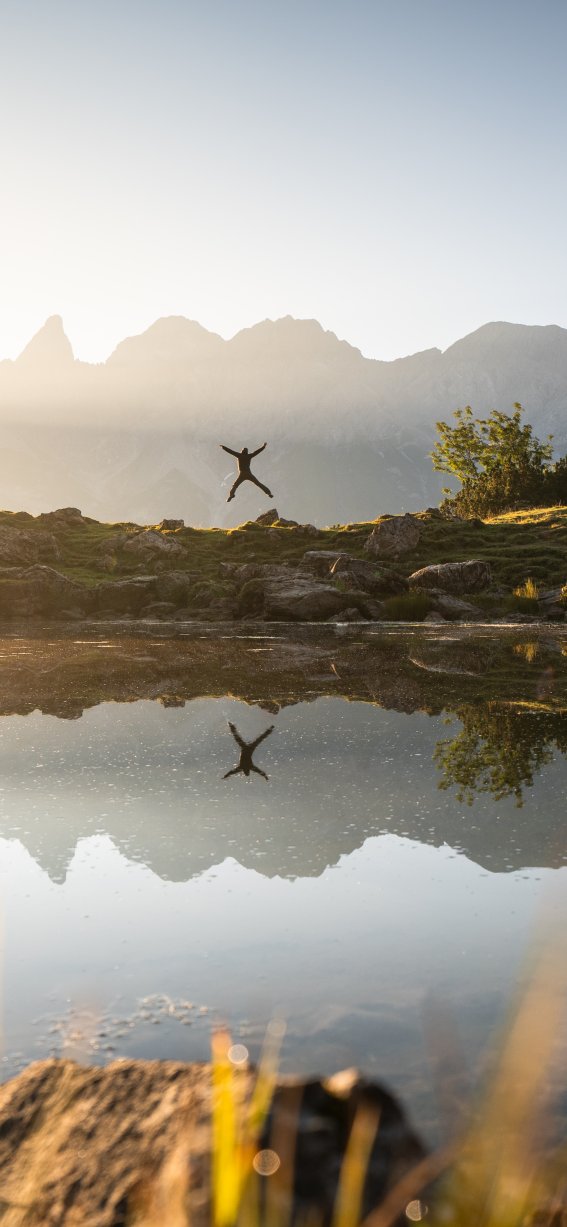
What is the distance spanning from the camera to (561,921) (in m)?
6.42

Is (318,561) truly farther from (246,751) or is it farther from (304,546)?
(246,751)

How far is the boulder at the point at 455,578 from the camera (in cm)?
4588

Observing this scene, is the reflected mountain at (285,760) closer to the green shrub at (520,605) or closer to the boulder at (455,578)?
the green shrub at (520,605)

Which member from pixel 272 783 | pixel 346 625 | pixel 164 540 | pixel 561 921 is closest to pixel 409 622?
pixel 346 625

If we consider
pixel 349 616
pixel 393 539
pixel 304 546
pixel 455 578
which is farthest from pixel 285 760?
pixel 304 546

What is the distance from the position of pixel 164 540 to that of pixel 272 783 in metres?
44.9

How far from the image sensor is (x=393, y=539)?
54.3 meters

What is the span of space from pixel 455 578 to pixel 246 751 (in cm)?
3485

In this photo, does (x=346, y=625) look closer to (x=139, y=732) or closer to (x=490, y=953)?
(x=139, y=732)

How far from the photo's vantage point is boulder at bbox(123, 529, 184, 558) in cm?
5334

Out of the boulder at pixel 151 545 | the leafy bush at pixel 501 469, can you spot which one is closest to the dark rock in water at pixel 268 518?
the boulder at pixel 151 545

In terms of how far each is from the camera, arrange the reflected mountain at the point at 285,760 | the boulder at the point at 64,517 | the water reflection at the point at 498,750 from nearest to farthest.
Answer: the reflected mountain at the point at 285,760
the water reflection at the point at 498,750
the boulder at the point at 64,517

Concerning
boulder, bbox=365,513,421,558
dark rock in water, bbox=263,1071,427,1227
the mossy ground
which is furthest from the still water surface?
boulder, bbox=365,513,421,558

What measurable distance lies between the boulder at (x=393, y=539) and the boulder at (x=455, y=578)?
6942 mm
